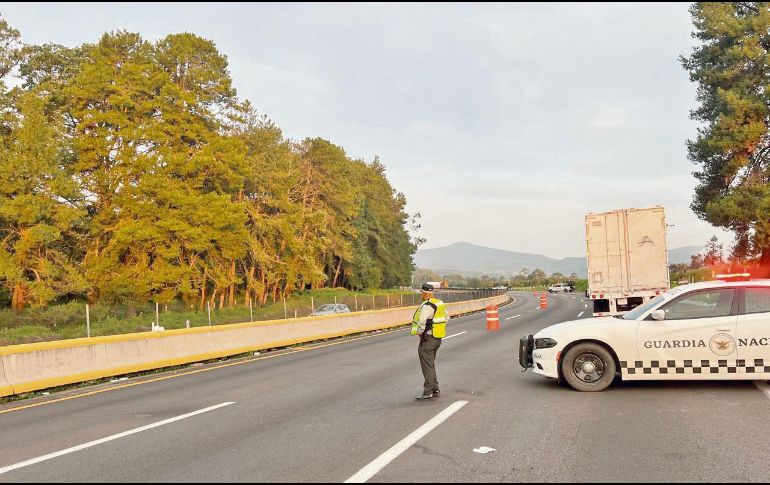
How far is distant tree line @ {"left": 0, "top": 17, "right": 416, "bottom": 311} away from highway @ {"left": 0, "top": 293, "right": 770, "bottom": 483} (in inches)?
963

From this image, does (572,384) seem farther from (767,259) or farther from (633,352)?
(767,259)

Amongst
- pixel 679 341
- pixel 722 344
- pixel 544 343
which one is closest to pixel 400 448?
pixel 544 343

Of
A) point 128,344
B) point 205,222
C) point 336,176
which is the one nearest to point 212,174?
point 205,222

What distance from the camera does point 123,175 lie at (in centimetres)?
3516

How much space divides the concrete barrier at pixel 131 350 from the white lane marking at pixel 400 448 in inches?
305

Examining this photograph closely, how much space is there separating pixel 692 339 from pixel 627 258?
1025 centimetres

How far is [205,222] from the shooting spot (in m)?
36.3

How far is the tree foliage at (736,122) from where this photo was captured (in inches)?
1156

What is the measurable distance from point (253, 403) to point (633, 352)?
222 inches

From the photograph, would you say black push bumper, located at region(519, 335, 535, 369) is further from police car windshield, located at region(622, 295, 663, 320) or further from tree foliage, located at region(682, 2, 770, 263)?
tree foliage, located at region(682, 2, 770, 263)

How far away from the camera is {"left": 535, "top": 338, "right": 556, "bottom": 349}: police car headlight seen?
29.2 feet

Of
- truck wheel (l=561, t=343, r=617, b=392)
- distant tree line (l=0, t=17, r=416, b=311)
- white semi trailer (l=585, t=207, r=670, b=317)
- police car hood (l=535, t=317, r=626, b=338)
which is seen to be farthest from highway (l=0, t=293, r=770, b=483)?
distant tree line (l=0, t=17, r=416, b=311)

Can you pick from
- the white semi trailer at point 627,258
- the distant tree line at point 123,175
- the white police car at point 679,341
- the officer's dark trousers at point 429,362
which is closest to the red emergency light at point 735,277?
the white police car at point 679,341

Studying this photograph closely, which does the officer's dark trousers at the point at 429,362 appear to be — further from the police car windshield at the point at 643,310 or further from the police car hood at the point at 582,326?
the police car windshield at the point at 643,310
